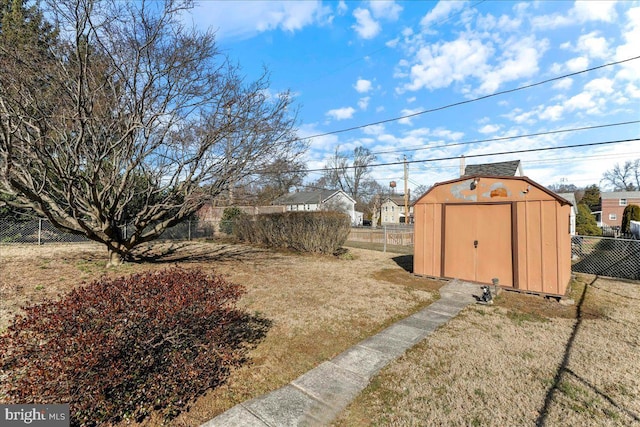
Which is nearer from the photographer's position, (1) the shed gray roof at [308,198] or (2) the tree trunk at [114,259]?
(2) the tree trunk at [114,259]

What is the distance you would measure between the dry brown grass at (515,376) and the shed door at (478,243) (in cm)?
177

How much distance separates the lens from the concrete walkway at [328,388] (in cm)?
222

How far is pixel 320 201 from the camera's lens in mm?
37781

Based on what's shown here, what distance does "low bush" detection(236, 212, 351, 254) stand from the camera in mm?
11094

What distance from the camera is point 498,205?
6.39 meters

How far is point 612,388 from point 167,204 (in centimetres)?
855

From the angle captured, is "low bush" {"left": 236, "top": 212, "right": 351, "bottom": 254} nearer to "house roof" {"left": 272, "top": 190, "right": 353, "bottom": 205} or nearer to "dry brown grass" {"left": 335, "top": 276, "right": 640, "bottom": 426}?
"dry brown grass" {"left": 335, "top": 276, "right": 640, "bottom": 426}

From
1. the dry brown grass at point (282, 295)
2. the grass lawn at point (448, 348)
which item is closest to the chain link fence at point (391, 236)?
the dry brown grass at point (282, 295)

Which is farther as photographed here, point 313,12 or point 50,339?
point 313,12

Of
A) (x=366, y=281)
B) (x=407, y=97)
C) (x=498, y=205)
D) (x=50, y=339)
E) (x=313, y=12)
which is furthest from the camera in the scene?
(x=407, y=97)

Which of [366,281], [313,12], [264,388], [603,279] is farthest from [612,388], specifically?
[313,12]

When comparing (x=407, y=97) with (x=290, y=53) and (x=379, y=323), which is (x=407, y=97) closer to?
(x=290, y=53)

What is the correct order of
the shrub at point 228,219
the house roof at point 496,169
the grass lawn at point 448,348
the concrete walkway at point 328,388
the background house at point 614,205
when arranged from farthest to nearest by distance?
the background house at point 614,205 < the shrub at point 228,219 < the house roof at point 496,169 < the grass lawn at point 448,348 < the concrete walkway at point 328,388

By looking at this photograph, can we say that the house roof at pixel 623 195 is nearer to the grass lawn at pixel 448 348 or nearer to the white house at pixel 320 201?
the white house at pixel 320 201
